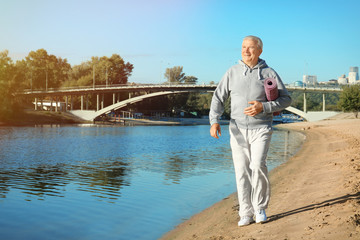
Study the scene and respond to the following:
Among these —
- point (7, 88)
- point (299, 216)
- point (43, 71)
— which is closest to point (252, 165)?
point (299, 216)

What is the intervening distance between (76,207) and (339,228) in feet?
18.2

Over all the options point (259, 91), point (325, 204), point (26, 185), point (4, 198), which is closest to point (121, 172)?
point (26, 185)

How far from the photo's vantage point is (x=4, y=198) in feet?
30.7

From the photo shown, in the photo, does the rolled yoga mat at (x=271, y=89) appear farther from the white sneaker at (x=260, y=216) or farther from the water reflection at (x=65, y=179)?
the water reflection at (x=65, y=179)

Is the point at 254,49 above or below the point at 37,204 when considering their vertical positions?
above

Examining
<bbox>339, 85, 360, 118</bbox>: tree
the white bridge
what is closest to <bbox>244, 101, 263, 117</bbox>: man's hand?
the white bridge

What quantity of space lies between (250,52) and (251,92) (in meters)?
0.44

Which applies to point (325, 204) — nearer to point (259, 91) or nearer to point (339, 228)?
point (339, 228)

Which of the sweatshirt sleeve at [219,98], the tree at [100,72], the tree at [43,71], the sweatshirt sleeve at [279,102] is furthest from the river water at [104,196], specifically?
the tree at [43,71]

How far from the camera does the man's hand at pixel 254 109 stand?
4.35 meters

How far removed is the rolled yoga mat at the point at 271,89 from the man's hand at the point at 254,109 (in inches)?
6.5

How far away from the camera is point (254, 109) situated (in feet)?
14.3

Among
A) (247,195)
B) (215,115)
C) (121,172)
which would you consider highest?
(215,115)

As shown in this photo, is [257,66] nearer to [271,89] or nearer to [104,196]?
[271,89]
